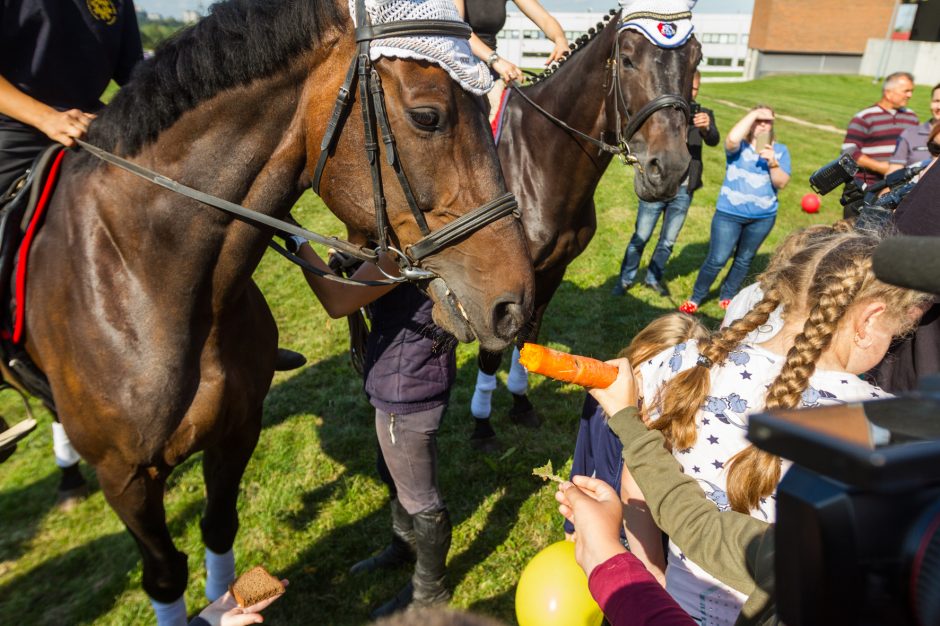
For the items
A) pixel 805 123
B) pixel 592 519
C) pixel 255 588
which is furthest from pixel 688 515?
pixel 805 123

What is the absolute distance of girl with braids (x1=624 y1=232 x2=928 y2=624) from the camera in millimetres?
1711

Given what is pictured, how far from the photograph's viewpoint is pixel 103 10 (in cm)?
267

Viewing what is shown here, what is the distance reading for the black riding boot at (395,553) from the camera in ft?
10.5

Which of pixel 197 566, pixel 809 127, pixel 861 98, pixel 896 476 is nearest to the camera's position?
pixel 896 476

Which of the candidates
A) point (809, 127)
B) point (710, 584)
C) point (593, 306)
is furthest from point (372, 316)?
point (809, 127)

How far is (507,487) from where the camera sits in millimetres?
4098

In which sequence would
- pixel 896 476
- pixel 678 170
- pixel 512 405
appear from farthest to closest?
pixel 512 405, pixel 678 170, pixel 896 476

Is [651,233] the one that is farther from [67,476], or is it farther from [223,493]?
[67,476]

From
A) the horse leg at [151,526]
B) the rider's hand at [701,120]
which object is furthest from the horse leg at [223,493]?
the rider's hand at [701,120]

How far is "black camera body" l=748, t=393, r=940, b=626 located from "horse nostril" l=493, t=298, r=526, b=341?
128cm

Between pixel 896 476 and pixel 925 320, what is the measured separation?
84.7 inches

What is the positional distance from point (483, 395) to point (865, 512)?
3844 millimetres

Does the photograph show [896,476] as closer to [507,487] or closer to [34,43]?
[34,43]

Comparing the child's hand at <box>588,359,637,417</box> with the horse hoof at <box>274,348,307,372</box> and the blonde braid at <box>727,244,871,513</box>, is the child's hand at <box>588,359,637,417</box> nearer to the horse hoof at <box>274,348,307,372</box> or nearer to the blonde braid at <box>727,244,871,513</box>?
the blonde braid at <box>727,244,871,513</box>
